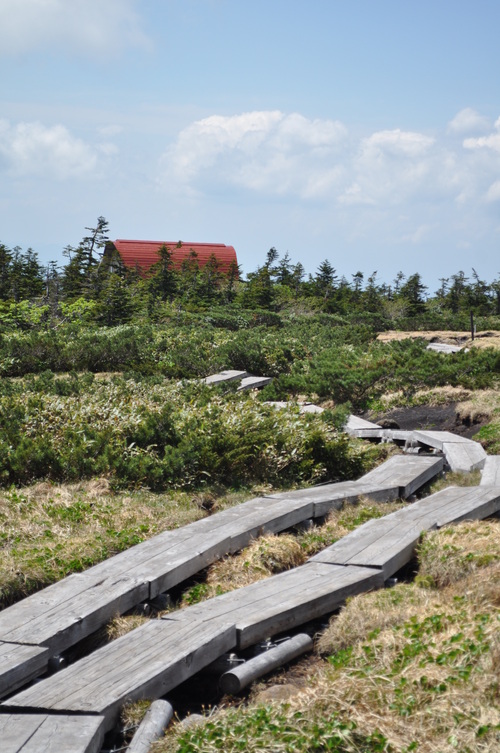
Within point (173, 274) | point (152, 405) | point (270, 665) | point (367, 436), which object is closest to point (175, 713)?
point (270, 665)

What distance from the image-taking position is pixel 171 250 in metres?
45.5

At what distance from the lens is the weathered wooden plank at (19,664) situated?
4469mm

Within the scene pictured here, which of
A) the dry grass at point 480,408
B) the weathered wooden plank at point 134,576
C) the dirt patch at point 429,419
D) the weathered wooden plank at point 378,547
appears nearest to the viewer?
the weathered wooden plank at point 134,576

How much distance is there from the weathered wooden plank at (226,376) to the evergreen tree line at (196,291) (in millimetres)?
12469

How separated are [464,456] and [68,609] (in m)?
6.09

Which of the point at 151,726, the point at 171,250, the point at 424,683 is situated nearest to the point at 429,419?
the point at 424,683

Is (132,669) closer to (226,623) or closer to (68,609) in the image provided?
(226,623)

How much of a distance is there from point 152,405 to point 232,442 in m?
1.90

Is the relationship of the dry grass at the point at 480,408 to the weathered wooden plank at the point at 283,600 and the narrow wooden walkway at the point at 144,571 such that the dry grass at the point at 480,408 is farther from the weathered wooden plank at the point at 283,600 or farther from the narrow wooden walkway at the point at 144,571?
the weathered wooden plank at the point at 283,600

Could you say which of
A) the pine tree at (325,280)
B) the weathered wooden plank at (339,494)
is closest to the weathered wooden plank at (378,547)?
the weathered wooden plank at (339,494)

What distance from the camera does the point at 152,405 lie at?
421 inches

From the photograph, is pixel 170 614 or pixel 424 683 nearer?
pixel 424 683

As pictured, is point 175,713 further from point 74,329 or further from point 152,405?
point 74,329

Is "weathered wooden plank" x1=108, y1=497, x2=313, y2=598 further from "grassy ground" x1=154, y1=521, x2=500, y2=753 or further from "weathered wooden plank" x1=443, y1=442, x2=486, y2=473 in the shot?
"weathered wooden plank" x1=443, y1=442, x2=486, y2=473
